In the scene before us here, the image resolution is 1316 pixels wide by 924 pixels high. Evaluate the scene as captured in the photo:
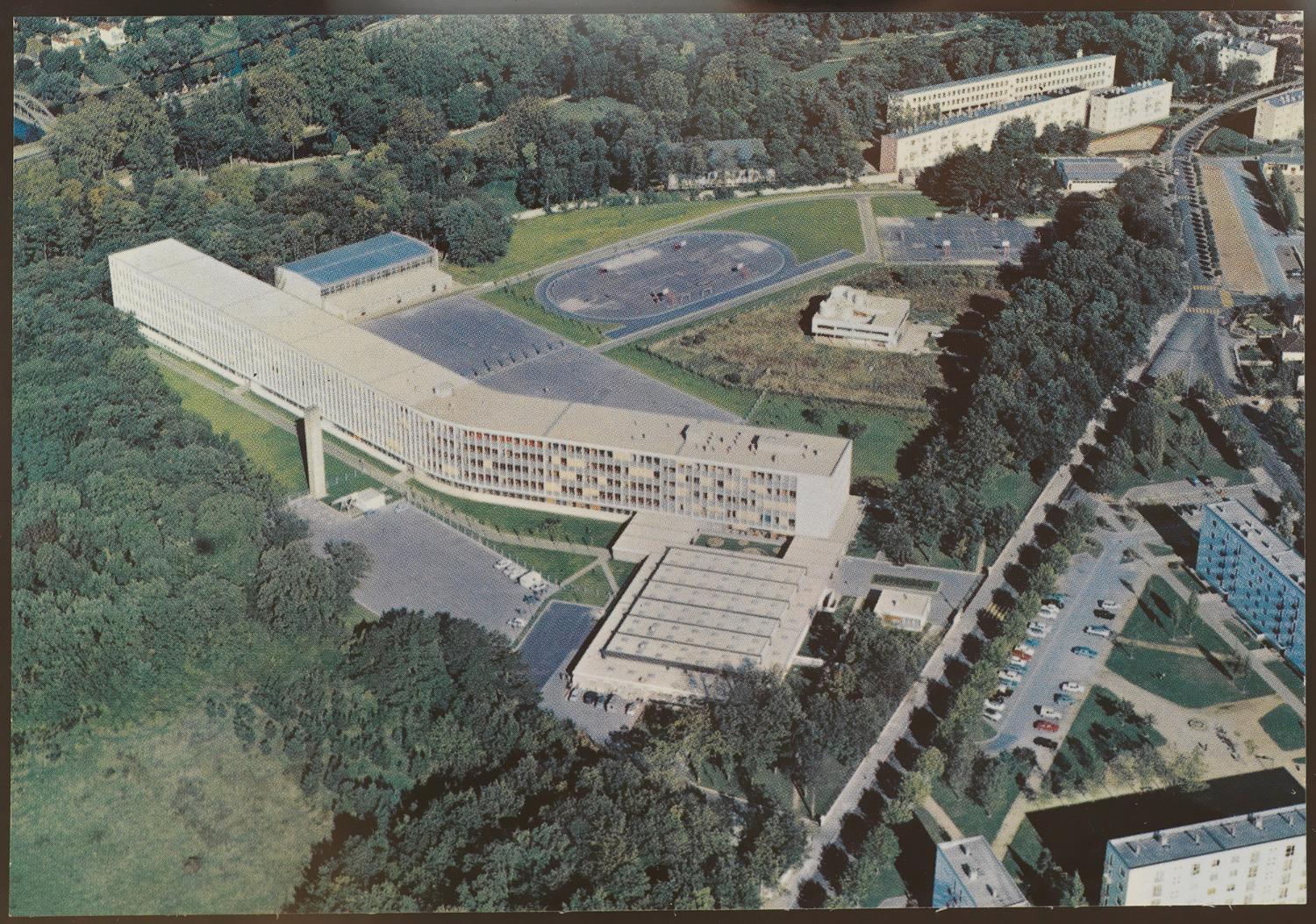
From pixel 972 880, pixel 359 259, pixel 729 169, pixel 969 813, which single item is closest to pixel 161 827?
pixel 972 880

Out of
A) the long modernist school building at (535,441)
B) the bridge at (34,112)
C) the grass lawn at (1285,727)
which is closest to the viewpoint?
the grass lawn at (1285,727)

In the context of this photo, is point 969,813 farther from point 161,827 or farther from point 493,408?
point 493,408

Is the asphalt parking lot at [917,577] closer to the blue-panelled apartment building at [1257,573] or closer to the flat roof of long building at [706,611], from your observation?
the flat roof of long building at [706,611]

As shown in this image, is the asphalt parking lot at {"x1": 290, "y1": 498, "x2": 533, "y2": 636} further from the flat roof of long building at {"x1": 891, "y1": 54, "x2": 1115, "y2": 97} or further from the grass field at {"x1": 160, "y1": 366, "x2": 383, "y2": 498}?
the flat roof of long building at {"x1": 891, "y1": 54, "x2": 1115, "y2": 97}

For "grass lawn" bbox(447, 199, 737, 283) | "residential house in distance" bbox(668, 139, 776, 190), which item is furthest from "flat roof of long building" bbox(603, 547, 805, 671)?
"residential house in distance" bbox(668, 139, 776, 190)

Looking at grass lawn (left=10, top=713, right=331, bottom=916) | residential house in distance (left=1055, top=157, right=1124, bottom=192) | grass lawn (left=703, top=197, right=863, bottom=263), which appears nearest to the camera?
grass lawn (left=10, top=713, right=331, bottom=916)

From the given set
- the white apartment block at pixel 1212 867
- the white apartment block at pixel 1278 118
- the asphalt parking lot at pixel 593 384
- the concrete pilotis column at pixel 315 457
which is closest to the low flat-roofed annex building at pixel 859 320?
the asphalt parking lot at pixel 593 384

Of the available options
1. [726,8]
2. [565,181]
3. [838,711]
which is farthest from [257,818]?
[565,181]
